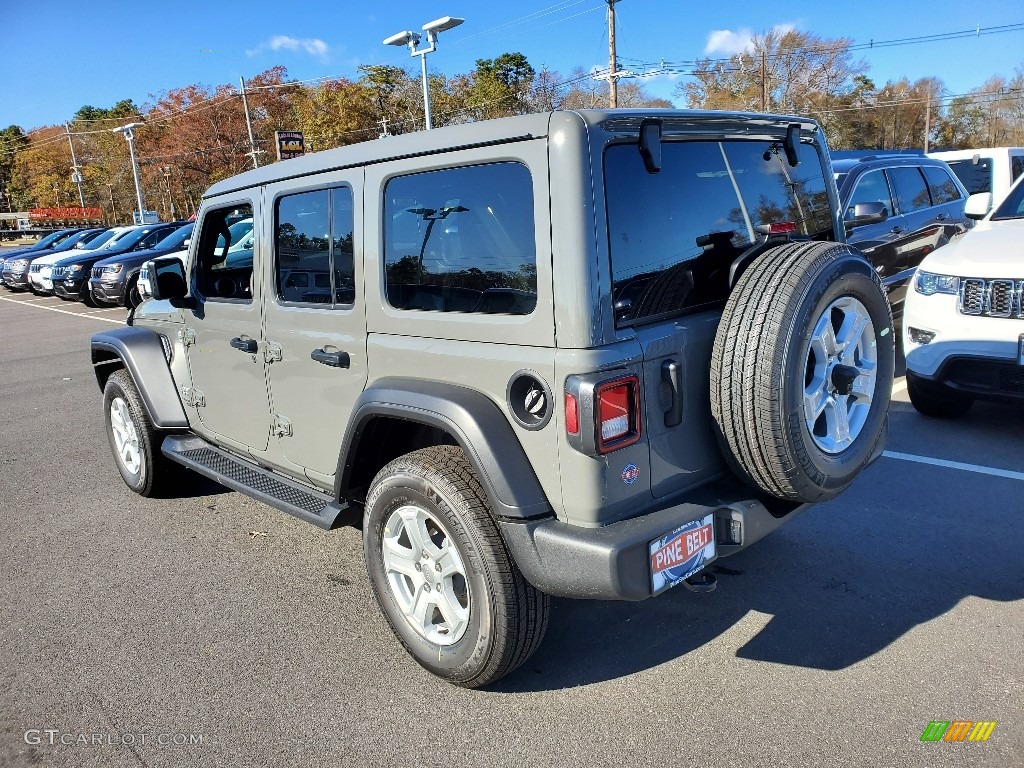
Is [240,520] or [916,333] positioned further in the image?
[916,333]

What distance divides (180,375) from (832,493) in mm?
3577

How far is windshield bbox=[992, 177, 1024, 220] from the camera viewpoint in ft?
18.9

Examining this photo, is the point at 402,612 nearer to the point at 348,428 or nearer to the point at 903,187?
the point at 348,428

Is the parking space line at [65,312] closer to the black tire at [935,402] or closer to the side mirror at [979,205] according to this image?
the black tire at [935,402]

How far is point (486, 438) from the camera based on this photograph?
2.42m

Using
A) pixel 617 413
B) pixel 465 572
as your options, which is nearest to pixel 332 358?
pixel 465 572

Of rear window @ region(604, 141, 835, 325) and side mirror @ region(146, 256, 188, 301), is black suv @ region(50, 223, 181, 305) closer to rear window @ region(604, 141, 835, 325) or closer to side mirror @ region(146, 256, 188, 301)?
side mirror @ region(146, 256, 188, 301)

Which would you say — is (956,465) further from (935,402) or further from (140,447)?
(140,447)

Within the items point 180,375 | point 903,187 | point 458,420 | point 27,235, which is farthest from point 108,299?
point 27,235

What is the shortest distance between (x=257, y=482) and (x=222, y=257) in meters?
1.36

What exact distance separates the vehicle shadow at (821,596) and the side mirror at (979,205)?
8.52 feet

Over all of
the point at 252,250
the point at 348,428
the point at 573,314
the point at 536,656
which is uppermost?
the point at 252,250

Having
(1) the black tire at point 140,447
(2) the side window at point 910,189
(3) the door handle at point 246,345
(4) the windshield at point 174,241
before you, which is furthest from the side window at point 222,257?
(4) the windshield at point 174,241

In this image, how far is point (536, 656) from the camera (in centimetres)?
299
